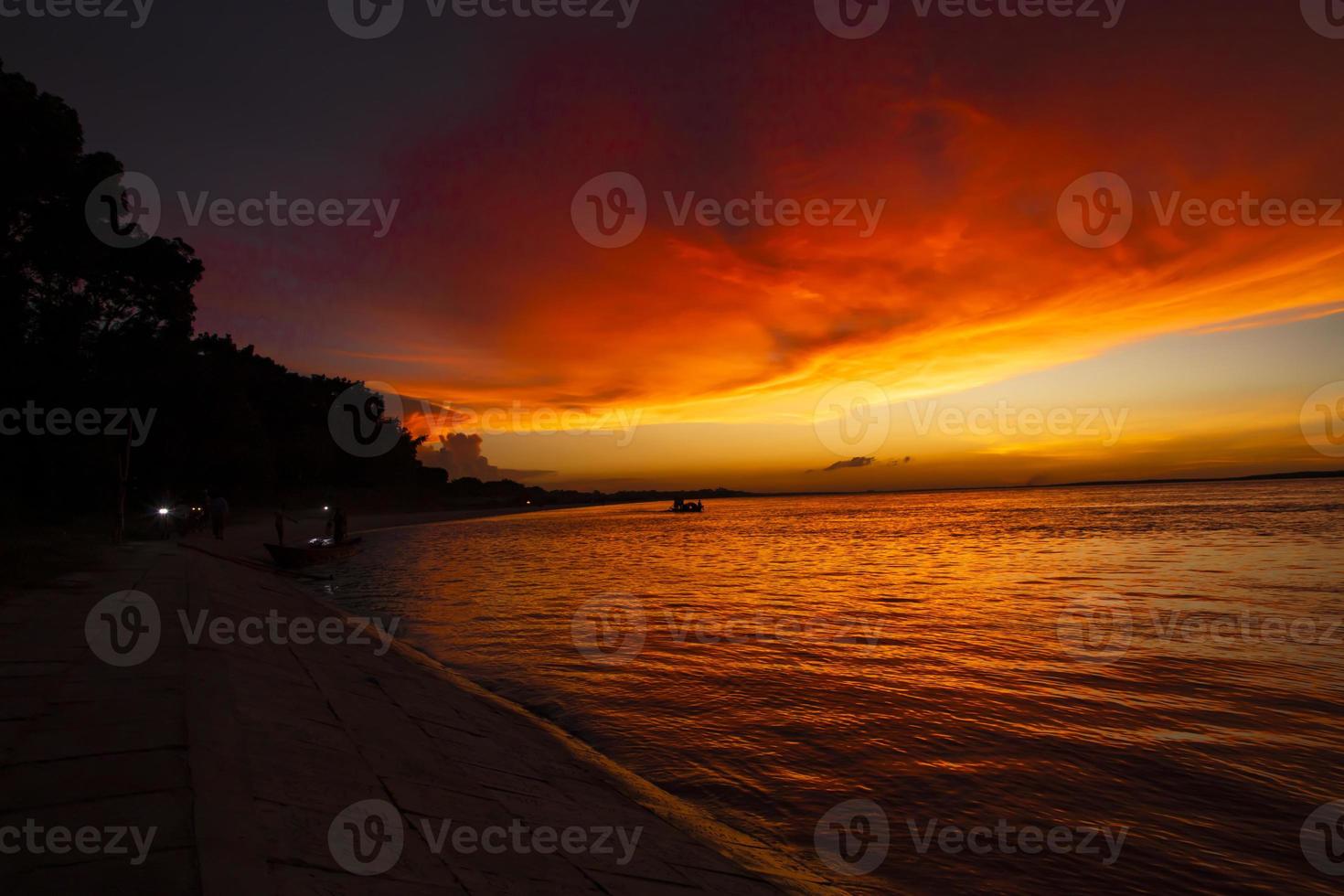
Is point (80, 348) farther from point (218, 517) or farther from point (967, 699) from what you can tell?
point (967, 699)

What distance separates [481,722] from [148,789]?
17.3 ft

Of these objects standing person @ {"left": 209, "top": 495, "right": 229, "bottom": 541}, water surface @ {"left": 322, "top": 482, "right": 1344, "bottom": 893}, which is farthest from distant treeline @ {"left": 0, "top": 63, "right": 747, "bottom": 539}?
water surface @ {"left": 322, "top": 482, "right": 1344, "bottom": 893}

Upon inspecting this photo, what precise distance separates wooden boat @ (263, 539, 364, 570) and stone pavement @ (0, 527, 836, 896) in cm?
1893

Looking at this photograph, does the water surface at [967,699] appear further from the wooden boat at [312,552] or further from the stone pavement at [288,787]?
the wooden boat at [312,552]

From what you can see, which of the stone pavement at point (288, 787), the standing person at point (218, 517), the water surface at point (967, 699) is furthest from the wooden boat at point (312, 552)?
the stone pavement at point (288, 787)

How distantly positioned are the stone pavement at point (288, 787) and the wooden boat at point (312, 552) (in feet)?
62.1

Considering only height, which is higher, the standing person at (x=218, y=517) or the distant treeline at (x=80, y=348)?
the distant treeline at (x=80, y=348)

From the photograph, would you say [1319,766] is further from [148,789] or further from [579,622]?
[579,622]

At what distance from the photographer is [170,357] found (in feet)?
113

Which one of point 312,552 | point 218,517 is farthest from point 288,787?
point 218,517

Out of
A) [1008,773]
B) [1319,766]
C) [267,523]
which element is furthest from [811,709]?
[267,523]

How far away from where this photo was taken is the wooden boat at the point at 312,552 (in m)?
28.1

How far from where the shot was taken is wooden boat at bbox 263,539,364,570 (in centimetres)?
Answer: 2806

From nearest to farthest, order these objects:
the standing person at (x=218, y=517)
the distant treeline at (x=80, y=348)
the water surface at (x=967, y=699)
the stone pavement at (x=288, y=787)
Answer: the stone pavement at (x=288, y=787), the water surface at (x=967, y=699), the distant treeline at (x=80, y=348), the standing person at (x=218, y=517)
